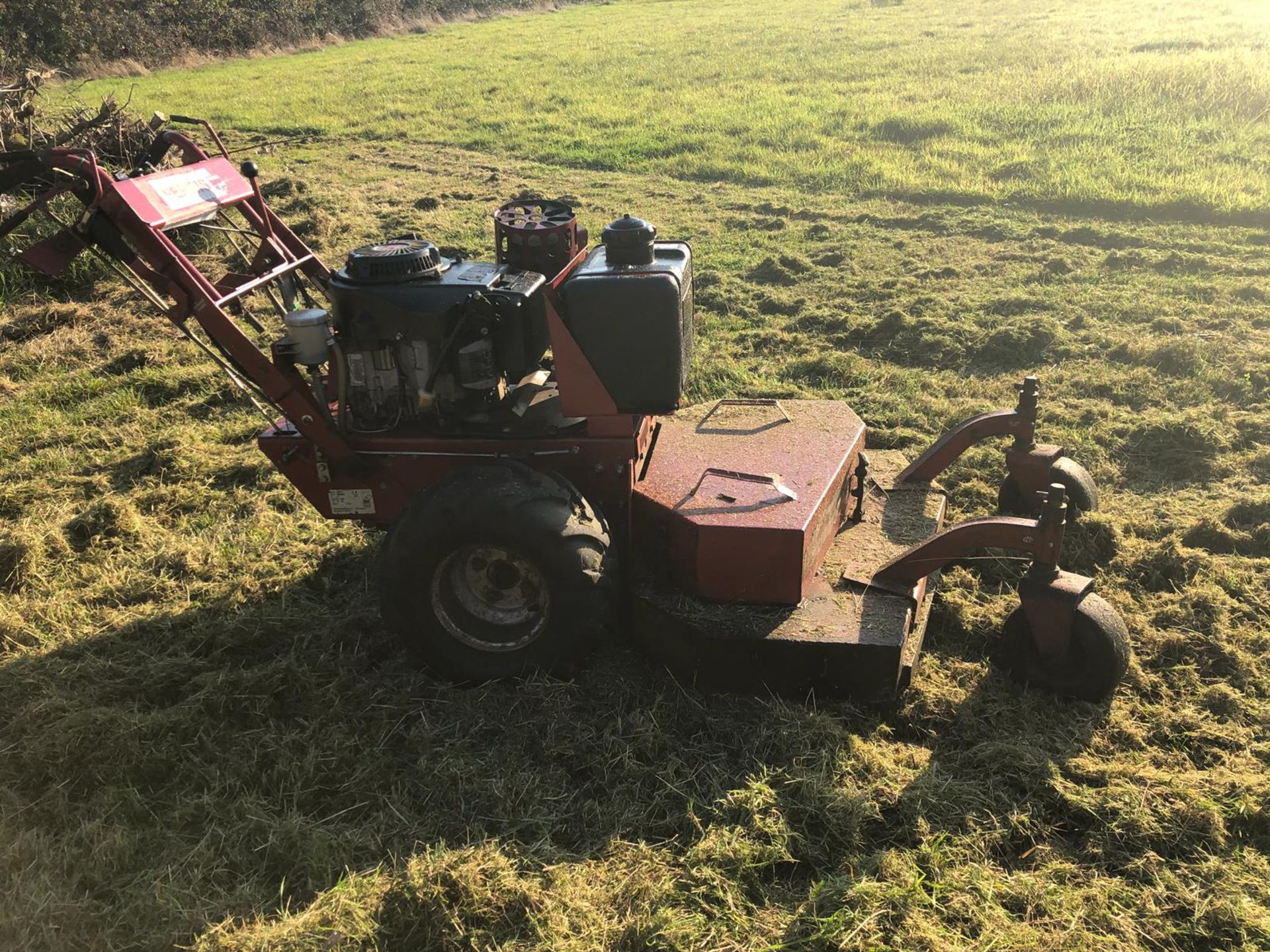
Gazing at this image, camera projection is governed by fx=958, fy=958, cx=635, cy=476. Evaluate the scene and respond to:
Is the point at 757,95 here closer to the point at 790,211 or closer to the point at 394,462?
the point at 790,211

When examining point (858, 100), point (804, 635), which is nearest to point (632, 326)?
point (804, 635)

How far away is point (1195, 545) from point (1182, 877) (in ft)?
7.31

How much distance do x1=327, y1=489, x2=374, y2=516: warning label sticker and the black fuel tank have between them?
3.85 ft

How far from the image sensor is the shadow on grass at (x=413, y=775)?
2.97 m

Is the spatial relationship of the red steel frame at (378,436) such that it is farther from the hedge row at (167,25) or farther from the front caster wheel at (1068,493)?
the hedge row at (167,25)

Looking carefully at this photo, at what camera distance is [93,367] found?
7.11 m

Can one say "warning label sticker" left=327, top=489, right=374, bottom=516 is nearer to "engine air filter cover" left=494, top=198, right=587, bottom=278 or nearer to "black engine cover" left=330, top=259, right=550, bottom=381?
"black engine cover" left=330, top=259, right=550, bottom=381

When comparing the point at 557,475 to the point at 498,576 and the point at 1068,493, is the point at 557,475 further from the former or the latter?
the point at 1068,493

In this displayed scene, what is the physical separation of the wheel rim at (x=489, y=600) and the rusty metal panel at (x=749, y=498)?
53 centimetres

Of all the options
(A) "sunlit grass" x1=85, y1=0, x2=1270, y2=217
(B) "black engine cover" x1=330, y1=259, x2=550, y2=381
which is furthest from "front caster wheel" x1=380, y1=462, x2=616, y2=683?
(A) "sunlit grass" x1=85, y1=0, x2=1270, y2=217

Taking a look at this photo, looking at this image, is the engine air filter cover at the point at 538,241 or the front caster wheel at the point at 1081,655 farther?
the engine air filter cover at the point at 538,241

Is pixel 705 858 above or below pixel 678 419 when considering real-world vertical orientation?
below

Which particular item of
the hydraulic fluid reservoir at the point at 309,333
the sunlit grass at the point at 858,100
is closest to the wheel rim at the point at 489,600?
the hydraulic fluid reservoir at the point at 309,333

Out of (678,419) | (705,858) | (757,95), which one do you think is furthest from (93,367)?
(757,95)
